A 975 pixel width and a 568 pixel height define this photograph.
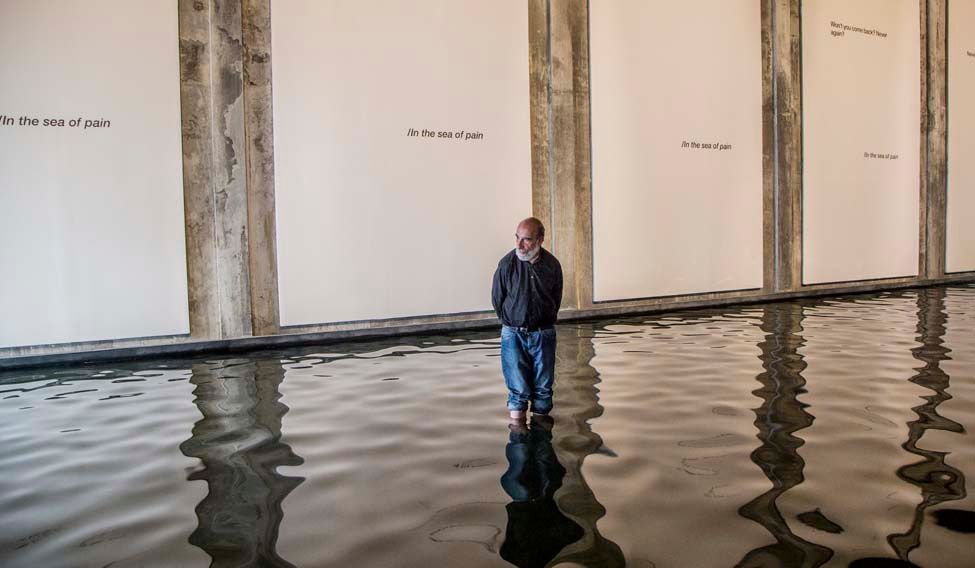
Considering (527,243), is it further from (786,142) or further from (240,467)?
(786,142)

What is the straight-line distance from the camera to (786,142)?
1708 centimetres

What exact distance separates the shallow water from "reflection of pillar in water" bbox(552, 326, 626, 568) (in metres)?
0.02

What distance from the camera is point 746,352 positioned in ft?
32.1

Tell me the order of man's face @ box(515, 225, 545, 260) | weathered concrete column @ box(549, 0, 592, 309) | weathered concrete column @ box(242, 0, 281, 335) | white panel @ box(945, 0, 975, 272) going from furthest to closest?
1. white panel @ box(945, 0, 975, 272)
2. weathered concrete column @ box(549, 0, 592, 309)
3. weathered concrete column @ box(242, 0, 281, 335)
4. man's face @ box(515, 225, 545, 260)

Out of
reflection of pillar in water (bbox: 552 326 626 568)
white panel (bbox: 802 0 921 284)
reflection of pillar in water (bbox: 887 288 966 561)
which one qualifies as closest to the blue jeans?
reflection of pillar in water (bbox: 552 326 626 568)

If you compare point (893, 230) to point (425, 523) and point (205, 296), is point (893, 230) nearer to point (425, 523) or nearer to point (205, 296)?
point (205, 296)

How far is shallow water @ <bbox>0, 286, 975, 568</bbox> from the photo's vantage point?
12.3 ft

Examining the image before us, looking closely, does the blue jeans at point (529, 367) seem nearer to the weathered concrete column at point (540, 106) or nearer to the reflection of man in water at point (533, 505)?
the reflection of man in water at point (533, 505)

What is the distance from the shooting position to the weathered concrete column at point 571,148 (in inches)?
555

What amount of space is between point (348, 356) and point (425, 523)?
650cm

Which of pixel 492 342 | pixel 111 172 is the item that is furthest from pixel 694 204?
pixel 111 172

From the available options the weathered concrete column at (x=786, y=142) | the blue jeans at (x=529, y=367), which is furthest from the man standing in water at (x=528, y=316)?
the weathered concrete column at (x=786, y=142)

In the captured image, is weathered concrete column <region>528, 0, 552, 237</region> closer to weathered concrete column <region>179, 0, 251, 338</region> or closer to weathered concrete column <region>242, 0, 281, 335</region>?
weathered concrete column <region>242, 0, 281, 335</region>

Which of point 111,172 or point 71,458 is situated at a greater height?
point 111,172
